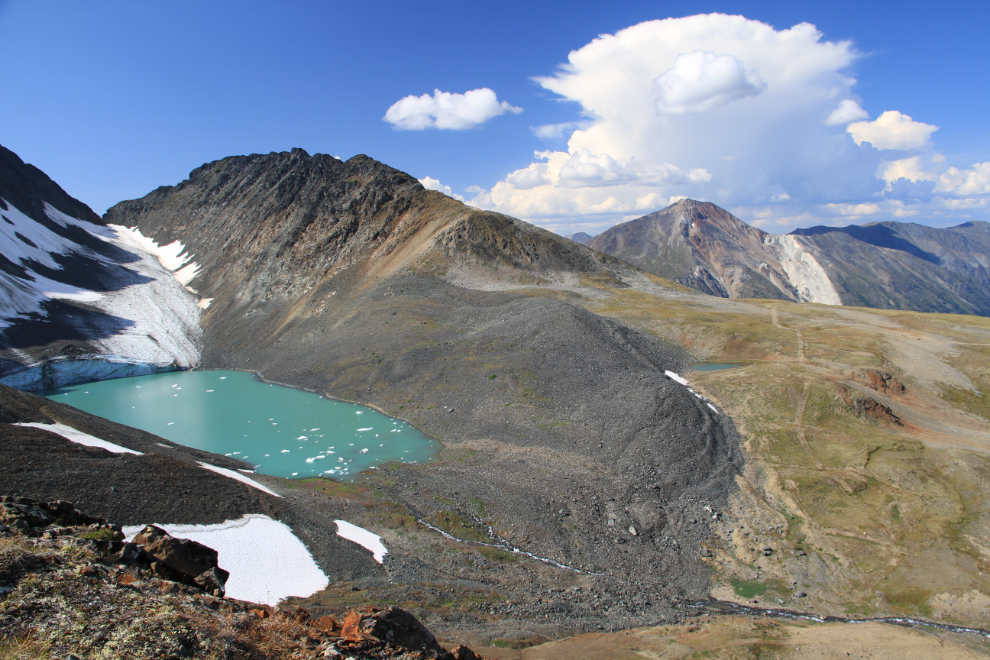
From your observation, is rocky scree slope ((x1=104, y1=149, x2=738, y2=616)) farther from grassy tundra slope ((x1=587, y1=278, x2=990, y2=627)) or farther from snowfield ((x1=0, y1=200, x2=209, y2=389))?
snowfield ((x1=0, y1=200, x2=209, y2=389))

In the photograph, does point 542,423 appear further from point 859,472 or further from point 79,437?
point 79,437

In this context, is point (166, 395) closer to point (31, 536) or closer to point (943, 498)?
point (31, 536)

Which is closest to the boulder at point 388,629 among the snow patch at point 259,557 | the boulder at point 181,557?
the boulder at point 181,557

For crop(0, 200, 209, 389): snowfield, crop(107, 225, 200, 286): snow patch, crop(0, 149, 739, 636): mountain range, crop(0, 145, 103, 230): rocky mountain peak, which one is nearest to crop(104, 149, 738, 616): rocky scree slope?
crop(0, 149, 739, 636): mountain range

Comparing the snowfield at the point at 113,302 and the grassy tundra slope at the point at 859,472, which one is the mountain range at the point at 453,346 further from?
the grassy tundra slope at the point at 859,472

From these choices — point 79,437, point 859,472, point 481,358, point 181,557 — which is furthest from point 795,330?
point 79,437

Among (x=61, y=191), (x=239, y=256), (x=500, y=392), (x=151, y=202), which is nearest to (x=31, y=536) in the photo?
(x=500, y=392)

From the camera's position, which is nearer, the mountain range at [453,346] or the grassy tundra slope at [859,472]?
the grassy tundra slope at [859,472]
